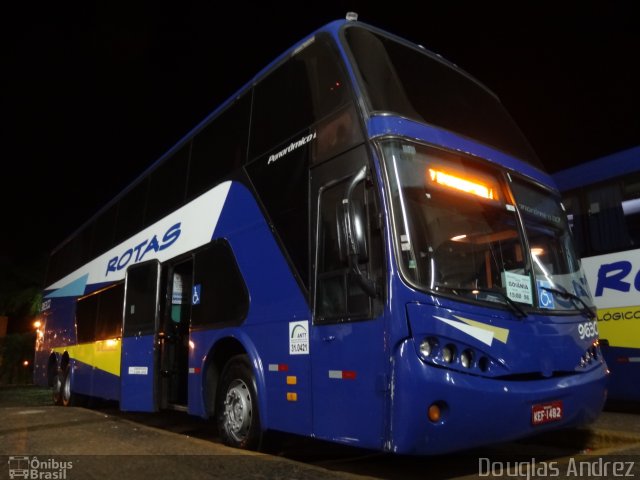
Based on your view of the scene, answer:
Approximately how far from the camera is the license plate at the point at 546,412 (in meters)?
4.24

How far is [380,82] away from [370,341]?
239 centimetres

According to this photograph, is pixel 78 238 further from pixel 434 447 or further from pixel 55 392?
pixel 434 447

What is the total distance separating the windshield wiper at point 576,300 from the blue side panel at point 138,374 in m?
5.55

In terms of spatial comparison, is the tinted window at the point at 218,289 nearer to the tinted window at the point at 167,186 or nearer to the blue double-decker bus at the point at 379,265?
the blue double-decker bus at the point at 379,265

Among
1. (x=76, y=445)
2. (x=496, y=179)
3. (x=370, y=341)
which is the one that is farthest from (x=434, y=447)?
(x=76, y=445)

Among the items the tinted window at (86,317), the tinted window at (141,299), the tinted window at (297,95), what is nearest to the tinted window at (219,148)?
the tinted window at (297,95)

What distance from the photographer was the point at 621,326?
753cm

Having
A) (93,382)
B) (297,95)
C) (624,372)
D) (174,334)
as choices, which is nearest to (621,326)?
(624,372)

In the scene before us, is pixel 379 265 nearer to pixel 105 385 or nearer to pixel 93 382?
pixel 105 385

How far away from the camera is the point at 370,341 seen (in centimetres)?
416

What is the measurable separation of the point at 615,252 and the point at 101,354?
874 centimetres

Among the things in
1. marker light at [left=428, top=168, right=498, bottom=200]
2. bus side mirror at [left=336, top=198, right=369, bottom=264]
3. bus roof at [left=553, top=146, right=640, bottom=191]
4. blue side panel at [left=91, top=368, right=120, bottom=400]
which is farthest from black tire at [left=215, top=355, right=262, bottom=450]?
bus roof at [left=553, top=146, right=640, bottom=191]

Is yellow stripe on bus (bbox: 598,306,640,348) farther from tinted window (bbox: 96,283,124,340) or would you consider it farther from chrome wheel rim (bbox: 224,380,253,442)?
tinted window (bbox: 96,283,124,340)

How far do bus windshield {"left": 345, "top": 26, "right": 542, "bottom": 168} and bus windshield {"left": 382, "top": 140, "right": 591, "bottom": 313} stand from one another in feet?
1.78
